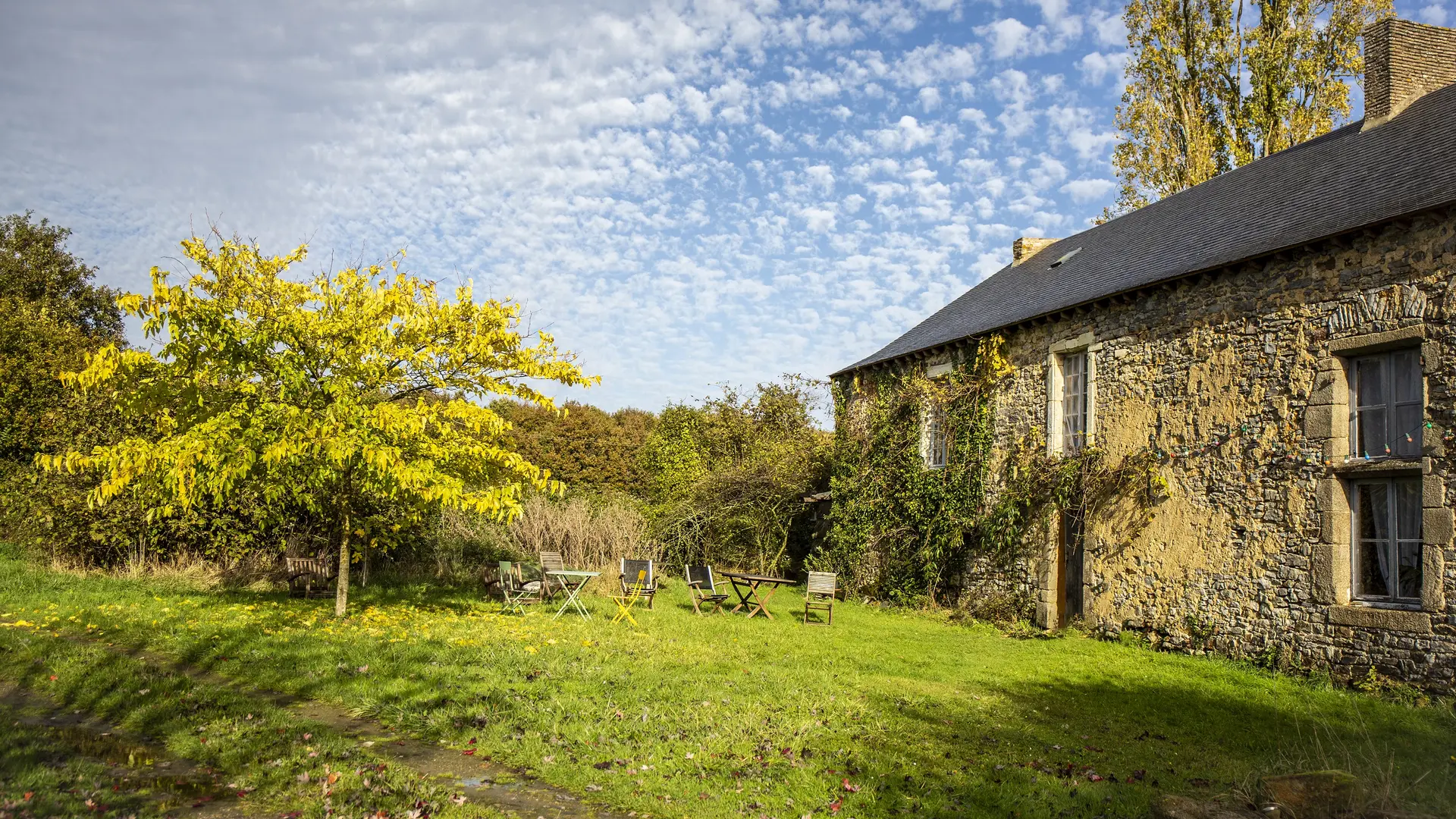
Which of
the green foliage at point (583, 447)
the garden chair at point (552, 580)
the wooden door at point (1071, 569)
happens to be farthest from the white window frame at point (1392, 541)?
the green foliage at point (583, 447)

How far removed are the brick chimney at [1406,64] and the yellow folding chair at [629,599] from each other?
38.5ft

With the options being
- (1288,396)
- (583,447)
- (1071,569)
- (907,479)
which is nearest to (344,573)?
(907,479)

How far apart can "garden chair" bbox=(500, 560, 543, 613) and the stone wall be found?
770 centimetres

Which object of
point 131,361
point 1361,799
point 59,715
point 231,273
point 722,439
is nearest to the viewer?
point 1361,799

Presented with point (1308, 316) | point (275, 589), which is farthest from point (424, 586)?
point (1308, 316)

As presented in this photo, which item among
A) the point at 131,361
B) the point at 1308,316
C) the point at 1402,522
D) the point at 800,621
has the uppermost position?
the point at 1308,316

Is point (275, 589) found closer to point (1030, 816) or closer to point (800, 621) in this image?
point (800, 621)

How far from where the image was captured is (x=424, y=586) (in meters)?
14.2

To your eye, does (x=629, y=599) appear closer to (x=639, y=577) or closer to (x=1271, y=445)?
(x=639, y=577)

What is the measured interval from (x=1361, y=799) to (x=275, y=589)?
1316cm

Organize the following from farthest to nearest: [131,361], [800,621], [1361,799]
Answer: [800,621] < [131,361] < [1361,799]

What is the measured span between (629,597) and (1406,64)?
42.0 ft

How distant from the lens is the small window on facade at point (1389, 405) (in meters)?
9.02

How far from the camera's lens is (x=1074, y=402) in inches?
526
